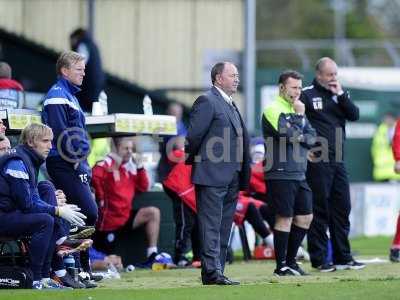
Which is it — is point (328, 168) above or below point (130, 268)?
above

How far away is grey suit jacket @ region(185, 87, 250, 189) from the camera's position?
12.7 meters

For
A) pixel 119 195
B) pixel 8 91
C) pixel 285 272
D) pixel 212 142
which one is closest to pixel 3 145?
pixel 8 91

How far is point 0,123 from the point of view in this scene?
511 inches

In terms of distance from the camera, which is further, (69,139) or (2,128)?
(2,128)

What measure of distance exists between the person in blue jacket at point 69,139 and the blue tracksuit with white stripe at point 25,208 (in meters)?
0.66

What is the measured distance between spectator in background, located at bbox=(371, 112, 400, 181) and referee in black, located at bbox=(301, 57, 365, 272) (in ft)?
44.4

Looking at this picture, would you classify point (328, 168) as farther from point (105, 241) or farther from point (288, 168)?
point (105, 241)

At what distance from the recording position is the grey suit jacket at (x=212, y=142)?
12727 millimetres

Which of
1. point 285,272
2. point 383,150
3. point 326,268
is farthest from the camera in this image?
point 383,150

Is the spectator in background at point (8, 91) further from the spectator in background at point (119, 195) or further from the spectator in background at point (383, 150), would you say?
the spectator in background at point (383, 150)

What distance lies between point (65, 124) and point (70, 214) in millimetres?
1127

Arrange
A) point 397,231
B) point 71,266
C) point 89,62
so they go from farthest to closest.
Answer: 1. point 89,62
2. point 397,231
3. point 71,266

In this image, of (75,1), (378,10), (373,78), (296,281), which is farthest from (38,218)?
(378,10)

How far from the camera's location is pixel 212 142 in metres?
12.7
